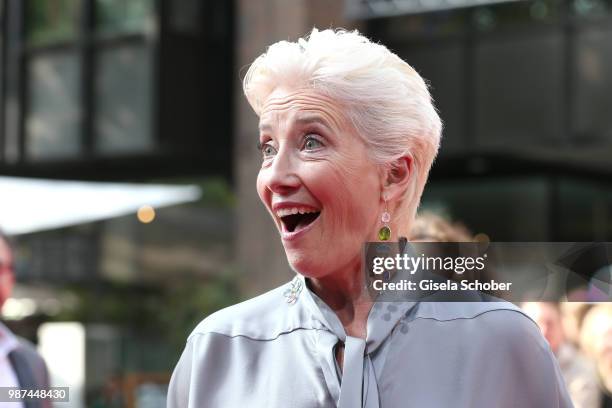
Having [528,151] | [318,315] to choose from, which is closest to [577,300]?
[318,315]

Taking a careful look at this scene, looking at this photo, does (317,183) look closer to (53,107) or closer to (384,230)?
(384,230)

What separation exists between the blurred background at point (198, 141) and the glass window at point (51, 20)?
0.8 inches

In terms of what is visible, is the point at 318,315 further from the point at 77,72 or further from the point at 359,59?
the point at 77,72

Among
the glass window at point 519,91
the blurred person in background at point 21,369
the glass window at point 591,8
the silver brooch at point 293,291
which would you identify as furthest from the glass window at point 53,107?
the silver brooch at point 293,291

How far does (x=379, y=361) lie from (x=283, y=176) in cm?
38

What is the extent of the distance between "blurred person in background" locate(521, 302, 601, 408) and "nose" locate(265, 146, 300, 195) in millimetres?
505

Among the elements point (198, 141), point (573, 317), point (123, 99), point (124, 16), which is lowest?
point (573, 317)

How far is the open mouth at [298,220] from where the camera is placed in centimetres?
226

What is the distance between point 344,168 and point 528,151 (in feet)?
32.1

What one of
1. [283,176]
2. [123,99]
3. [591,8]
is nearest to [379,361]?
[283,176]

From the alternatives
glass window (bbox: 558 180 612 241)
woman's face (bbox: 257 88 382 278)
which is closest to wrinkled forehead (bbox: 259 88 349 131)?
woman's face (bbox: 257 88 382 278)

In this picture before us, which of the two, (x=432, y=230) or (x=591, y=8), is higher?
(x=591, y=8)

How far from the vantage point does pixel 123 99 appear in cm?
1245

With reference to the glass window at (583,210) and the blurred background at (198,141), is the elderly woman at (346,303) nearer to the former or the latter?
the blurred background at (198,141)
